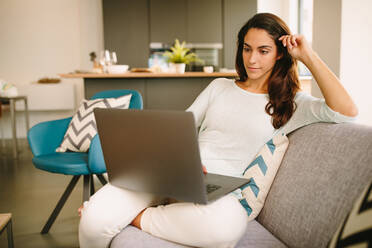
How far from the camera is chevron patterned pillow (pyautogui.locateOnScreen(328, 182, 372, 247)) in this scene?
0.61 meters

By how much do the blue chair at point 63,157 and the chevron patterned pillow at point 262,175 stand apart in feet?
3.29

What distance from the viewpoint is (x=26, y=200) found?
8.79 feet

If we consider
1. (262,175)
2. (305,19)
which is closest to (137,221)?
(262,175)

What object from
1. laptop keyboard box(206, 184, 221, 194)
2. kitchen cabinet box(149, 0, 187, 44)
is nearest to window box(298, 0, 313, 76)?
kitchen cabinet box(149, 0, 187, 44)

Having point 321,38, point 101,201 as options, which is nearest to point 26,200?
point 101,201

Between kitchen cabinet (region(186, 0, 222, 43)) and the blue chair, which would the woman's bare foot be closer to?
the blue chair

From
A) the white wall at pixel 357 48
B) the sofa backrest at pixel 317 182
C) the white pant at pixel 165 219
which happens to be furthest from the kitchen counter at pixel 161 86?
the white pant at pixel 165 219

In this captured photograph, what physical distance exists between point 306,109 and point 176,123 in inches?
24.7

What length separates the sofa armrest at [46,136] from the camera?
2.16 m

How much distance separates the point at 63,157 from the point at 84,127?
0.76 feet

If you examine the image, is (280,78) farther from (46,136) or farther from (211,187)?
(46,136)

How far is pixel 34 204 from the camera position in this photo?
259cm

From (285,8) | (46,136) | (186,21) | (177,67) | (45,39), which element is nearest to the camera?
(46,136)

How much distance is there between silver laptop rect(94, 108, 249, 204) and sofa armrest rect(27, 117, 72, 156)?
1249 mm
